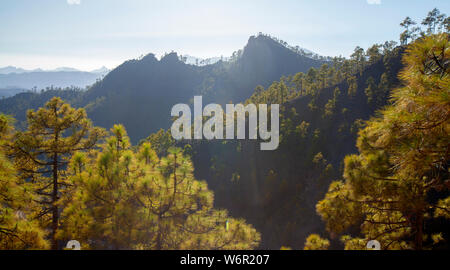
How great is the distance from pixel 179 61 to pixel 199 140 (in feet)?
344

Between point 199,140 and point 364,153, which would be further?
point 199,140

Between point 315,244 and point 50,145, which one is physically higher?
point 50,145

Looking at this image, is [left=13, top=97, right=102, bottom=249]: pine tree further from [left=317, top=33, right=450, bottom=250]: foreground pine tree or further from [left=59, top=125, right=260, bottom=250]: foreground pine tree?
[left=317, top=33, right=450, bottom=250]: foreground pine tree

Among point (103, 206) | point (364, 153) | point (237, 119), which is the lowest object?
point (103, 206)

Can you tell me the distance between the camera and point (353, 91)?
3681cm

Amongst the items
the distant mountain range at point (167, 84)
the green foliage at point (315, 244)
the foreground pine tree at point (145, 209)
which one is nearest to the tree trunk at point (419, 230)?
the green foliage at point (315, 244)

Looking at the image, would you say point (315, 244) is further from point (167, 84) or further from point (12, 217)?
point (167, 84)

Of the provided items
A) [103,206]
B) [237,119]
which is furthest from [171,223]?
[237,119]

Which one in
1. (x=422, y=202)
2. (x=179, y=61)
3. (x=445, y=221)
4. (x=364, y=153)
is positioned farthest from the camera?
(x=179, y=61)

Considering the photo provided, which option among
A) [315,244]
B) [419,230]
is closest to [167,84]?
[315,244]

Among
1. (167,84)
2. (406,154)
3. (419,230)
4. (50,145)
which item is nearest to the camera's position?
(406,154)

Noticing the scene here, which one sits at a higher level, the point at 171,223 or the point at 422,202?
the point at 422,202
